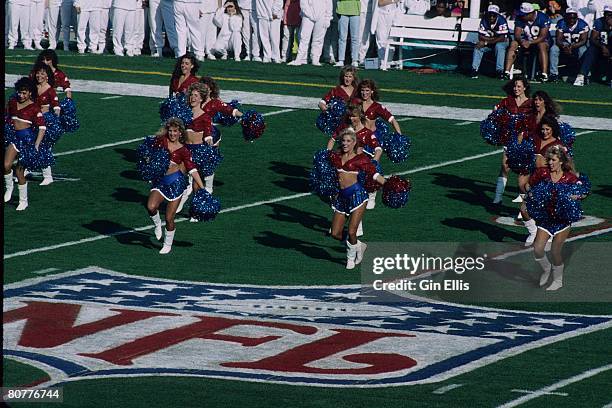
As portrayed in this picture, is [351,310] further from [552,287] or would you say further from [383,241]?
[383,241]

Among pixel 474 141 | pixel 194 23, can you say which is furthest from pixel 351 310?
pixel 194 23

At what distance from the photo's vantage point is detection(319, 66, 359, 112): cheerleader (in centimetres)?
2017

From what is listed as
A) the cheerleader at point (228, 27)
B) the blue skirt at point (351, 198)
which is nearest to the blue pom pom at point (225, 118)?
the blue skirt at point (351, 198)

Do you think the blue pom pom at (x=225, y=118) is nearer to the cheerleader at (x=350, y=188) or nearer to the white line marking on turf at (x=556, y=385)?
the cheerleader at (x=350, y=188)

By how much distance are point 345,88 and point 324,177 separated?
4.41 m

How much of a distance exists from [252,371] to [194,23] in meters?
22.2

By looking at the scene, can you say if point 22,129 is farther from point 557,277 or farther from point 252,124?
point 557,277

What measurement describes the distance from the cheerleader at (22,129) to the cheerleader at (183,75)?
2142 millimetres

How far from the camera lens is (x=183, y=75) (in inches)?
812

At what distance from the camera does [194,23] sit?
33219 mm

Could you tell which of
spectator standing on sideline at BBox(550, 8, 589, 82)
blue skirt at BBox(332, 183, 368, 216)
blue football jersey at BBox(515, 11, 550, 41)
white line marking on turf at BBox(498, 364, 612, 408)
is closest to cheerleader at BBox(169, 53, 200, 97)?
blue skirt at BBox(332, 183, 368, 216)

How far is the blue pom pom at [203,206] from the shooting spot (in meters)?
16.6

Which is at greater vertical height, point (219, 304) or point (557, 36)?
point (557, 36)

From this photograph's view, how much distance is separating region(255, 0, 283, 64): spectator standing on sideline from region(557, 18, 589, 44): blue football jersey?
6753 mm
